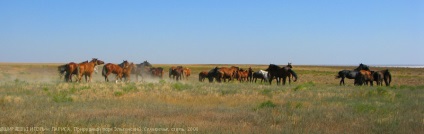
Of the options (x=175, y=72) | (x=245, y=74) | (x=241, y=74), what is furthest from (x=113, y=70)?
(x=245, y=74)

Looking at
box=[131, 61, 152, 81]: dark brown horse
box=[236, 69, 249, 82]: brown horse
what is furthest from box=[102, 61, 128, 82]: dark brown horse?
box=[236, 69, 249, 82]: brown horse

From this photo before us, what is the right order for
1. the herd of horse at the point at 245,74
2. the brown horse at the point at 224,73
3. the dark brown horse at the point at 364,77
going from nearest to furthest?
the herd of horse at the point at 245,74, the dark brown horse at the point at 364,77, the brown horse at the point at 224,73

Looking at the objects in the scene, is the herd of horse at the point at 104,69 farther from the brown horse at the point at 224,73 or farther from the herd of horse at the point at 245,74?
the brown horse at the point at 224,73

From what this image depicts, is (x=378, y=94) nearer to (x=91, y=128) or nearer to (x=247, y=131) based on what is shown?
(x=247, y=131)

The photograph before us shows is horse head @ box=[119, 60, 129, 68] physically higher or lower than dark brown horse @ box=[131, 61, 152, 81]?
higher

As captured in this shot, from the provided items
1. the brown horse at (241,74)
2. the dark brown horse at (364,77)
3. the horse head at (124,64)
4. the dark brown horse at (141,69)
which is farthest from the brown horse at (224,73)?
the dark brown horse at (364,77)

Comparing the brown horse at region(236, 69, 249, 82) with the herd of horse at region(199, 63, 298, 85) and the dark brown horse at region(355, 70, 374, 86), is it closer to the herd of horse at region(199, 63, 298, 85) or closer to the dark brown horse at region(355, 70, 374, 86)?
the herd of horse at region(199, 63, 298, 85)

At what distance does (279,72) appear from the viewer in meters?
28.8

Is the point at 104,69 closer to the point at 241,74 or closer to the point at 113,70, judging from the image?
the point at 113,70

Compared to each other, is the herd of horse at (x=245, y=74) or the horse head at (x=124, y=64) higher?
the horse head at (x=124, y=64)

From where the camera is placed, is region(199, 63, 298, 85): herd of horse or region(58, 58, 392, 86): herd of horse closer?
region(58, 58, 392, 86): herd of horse

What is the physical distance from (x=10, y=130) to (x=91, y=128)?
1374mm

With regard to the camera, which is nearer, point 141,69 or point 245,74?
point 141,69

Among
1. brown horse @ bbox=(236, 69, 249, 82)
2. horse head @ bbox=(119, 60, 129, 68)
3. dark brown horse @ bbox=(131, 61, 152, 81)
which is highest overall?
horse head @ bbox=(119, 60, 129, 68)
